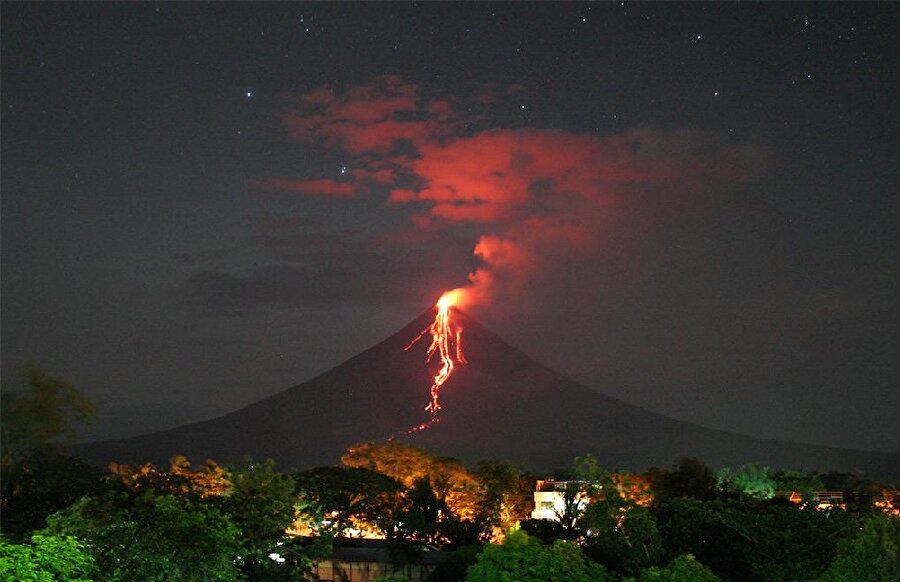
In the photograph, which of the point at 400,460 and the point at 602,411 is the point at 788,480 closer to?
the point at 400,460

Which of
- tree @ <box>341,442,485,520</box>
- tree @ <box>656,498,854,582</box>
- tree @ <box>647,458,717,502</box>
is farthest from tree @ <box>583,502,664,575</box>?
tree @ <box>647,458,717,502</box>

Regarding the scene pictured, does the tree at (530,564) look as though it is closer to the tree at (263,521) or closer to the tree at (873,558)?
the tree at (873,558)

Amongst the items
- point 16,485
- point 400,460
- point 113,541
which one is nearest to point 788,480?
point 400,460

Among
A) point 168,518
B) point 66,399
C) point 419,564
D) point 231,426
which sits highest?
point 231,426

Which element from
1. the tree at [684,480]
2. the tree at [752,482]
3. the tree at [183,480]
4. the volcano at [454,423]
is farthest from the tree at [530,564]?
the volcano at [454,423]

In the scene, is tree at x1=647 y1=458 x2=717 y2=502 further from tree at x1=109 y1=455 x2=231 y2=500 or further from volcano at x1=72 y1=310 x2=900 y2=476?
volcano at x1=72 y1=310 x2=900 y2=476
